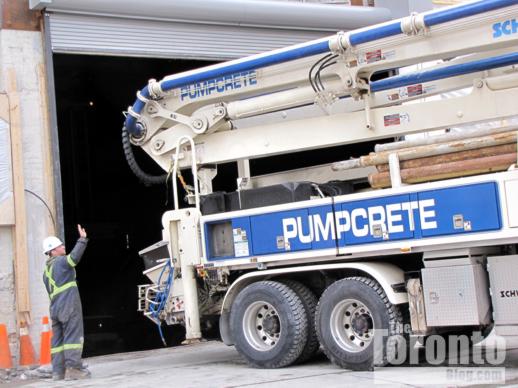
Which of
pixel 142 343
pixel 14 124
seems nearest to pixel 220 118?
pixel 14 124

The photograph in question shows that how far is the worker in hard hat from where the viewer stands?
32.7 ft

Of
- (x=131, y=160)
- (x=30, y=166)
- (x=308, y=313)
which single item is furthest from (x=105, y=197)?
(x=308, y=313)

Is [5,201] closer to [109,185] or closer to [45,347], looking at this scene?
[45,347]

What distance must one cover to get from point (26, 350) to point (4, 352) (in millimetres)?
388

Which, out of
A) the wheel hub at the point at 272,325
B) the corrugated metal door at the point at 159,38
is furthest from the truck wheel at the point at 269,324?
the corrugated metal door at the point at 159,38

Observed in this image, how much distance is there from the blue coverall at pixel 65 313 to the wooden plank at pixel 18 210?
197cm

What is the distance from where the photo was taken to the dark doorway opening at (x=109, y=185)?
19.1m

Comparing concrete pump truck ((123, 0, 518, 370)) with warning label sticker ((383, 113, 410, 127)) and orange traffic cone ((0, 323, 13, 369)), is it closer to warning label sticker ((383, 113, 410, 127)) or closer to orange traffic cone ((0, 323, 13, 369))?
warning label sticker ((383, 113, 410, 127))

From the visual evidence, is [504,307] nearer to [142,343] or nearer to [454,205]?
[454,205]

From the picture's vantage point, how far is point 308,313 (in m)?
9.56

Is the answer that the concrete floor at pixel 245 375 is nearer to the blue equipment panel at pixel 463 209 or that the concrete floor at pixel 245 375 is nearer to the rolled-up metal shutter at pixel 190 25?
the blue equipment panel at pixel 463 209

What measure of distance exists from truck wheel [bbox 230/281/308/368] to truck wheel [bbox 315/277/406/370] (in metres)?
0.33

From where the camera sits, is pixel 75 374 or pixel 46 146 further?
pixel 46 146

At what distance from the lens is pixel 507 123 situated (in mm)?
8781
